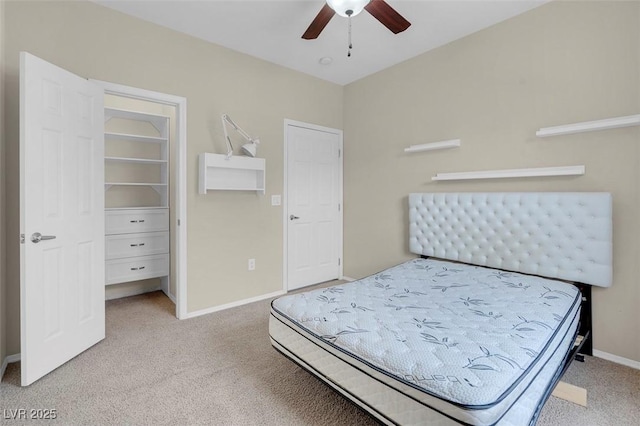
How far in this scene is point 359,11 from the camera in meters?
1.98

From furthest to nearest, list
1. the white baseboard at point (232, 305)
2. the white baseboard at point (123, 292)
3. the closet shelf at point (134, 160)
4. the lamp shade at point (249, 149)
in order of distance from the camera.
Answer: the white baseboard at point (123, 292)
the closet shelf at point (134, 160)
the lamp shade at point (249, 149)
the white baseboard at point (232, 305)

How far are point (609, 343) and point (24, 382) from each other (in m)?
3.98

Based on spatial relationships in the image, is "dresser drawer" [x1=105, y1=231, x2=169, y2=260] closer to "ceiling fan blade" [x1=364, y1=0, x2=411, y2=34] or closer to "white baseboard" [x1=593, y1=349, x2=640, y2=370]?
"ceiling fan blade" [x1=364, y1=0, x2=411, y2=34]

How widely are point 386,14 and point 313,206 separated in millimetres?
2363

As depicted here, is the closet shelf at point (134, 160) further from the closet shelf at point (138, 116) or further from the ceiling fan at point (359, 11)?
the ceiling fan at point (359, 11)

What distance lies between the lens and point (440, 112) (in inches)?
125

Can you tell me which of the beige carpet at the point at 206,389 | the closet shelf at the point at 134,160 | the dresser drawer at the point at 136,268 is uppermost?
the closet shelf at the point at 134,160

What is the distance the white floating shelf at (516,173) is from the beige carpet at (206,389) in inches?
55.7

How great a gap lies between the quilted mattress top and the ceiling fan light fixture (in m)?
1.88

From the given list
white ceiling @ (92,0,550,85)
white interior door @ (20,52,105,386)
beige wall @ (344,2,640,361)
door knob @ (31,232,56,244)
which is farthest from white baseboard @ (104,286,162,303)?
white ceiling @ (92,0,550,85)

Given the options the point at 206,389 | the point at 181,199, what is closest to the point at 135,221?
the point at 181,199

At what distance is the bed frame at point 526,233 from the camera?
2.19m

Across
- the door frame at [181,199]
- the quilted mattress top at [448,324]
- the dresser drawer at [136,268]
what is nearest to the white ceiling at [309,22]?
the door frame at [181,199]

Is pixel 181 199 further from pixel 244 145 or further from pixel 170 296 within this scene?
pixel 170 296
